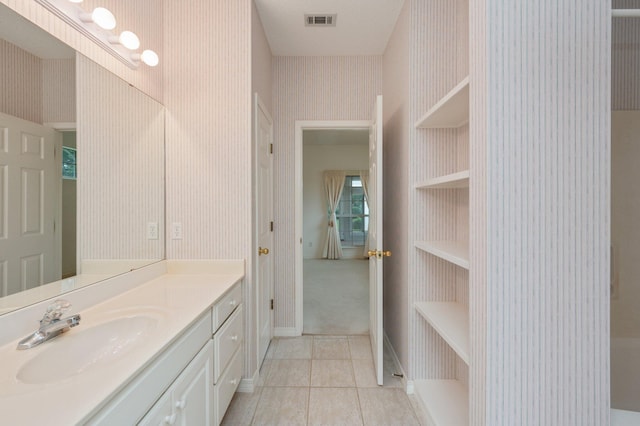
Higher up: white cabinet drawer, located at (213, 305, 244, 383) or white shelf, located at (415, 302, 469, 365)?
white shelf, located at (415, 302, 469, 365)

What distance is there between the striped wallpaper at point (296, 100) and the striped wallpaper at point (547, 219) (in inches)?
77.4

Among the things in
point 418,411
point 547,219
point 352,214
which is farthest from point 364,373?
point 352,214

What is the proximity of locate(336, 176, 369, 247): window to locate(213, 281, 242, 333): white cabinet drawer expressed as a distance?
5.49 metres

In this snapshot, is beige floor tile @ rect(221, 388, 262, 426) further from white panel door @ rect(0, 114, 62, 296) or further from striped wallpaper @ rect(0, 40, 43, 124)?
striped wallpaper @ rect(0, 40, 43, 124)

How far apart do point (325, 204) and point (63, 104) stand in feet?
20.1

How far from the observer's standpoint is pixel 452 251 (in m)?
1.54

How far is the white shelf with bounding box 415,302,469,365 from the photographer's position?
1.35 meters

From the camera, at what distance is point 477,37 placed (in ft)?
3.46

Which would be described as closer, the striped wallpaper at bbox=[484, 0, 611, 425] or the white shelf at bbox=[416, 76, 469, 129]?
the striped wallpaper at bbox=[484, 0, 611, 425]

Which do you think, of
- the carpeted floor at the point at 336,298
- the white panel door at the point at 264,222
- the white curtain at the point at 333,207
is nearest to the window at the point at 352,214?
the white curtain at the point at 333,207

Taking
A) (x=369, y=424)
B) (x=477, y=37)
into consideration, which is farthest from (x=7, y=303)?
(x=477, y=37)

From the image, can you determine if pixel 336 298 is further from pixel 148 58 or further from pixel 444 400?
pixel 148 58

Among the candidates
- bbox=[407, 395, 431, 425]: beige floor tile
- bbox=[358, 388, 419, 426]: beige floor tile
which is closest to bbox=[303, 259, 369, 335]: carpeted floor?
bbox=[358, 388, 419, 426]: beige floor tile

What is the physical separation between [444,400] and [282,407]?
1036mm
